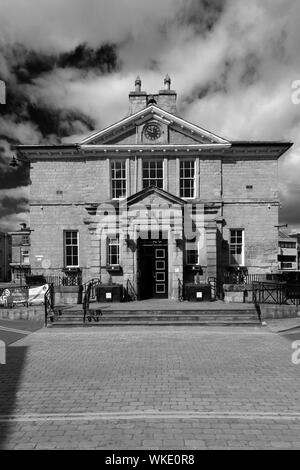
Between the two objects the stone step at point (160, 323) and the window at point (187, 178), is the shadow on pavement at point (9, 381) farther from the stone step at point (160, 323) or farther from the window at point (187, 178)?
the window at point (187, 178)

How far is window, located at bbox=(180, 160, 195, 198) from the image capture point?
68.3ft

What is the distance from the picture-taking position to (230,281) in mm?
20000

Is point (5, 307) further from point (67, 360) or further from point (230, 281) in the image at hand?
point (230, 281)

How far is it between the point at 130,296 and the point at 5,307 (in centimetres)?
623

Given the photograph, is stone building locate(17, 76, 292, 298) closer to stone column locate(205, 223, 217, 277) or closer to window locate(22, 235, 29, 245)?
stone column locate(205, 223, 217, 277)

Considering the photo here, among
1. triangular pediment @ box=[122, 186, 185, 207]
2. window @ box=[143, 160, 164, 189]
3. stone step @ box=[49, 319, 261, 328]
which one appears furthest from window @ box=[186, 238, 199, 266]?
stone step @ box=[49, 319, 261, 328]

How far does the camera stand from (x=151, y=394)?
6.46 m

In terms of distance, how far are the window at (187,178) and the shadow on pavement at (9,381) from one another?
1339cm

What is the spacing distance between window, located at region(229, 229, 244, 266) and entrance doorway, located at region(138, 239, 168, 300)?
4.41 metres

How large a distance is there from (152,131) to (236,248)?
8.76 metres

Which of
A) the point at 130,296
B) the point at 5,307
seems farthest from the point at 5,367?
the point at 130,296

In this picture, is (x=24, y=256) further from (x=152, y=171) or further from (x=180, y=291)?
(x=180, y=291)

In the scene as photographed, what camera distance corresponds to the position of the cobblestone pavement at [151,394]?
4.88m

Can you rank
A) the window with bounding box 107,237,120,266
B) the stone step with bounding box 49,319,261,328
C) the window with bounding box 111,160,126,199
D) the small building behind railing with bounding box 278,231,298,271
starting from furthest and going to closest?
the small building behind railing with bounding box 278,231,298,271, the window with bounding box 111,160,126,199, the window with bounding box 107,237,120,266, the stone step with bounding box 49,319,261,328
